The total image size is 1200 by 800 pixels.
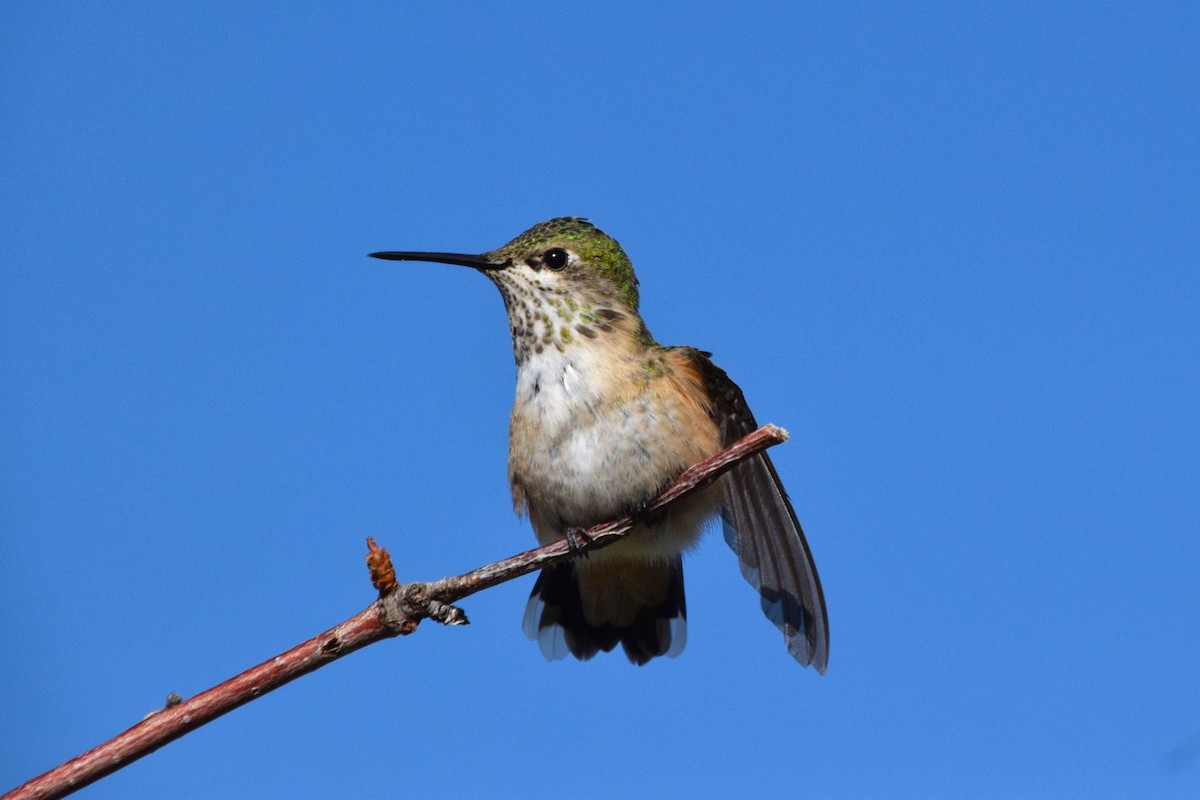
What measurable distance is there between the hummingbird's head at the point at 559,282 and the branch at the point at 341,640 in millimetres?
1292

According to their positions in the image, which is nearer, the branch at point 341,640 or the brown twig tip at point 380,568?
the branch at point 341,640

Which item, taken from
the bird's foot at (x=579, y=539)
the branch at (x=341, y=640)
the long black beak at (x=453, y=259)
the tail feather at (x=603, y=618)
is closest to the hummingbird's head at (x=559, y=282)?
the long black beak at (x=453, y=259)

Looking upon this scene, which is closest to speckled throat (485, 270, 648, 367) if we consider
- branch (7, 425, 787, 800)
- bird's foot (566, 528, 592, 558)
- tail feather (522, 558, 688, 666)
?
bird's foot (566, 528, 592, 558)

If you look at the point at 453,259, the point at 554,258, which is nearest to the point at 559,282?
the point at 554,258

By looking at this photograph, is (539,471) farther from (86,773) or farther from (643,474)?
(86,773)

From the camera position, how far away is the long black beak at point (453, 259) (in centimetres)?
619

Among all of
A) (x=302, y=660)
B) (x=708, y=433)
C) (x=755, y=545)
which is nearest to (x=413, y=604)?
(x=302, y=660)

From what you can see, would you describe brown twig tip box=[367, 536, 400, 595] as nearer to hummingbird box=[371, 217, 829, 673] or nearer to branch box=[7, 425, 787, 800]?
branch box=[7, 425, 787, 800]

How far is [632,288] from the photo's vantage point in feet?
21.5

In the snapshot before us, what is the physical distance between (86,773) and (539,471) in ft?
9.17

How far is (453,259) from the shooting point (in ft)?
20.5

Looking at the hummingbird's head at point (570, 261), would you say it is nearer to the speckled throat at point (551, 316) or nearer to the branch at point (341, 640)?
the speckled throat at point (551, 316)

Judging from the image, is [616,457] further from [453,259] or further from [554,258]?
[453,259]

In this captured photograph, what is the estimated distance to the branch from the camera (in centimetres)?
303
